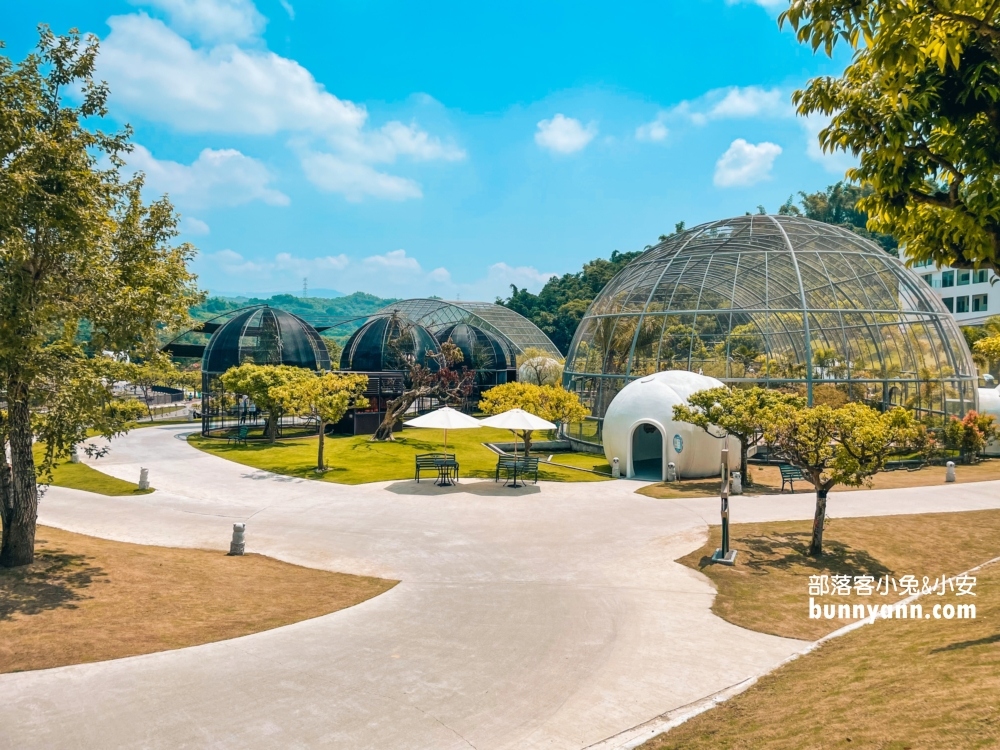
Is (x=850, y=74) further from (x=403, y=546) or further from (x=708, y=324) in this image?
(x=708, y=324)

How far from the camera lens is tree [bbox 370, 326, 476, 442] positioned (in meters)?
36.4

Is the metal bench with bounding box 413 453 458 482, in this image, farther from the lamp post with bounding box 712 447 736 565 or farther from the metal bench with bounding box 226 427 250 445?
the metal bench with bounding box 226 427 250 445

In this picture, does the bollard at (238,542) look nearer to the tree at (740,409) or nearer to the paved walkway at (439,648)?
the paved walkway at (439,648)

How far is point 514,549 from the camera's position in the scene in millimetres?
15992

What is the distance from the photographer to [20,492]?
13125mm

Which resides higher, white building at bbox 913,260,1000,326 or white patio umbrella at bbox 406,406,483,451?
white building at bbox 913,260,1000,326

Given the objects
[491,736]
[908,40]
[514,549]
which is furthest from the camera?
[514,549]

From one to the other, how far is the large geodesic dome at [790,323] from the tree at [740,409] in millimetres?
8208

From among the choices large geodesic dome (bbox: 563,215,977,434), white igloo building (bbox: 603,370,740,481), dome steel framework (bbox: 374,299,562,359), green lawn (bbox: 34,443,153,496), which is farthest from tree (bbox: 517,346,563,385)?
green lawn (bbox: 34,443,153,496)

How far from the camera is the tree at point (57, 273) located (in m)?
11.7

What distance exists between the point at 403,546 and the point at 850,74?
13229 mm

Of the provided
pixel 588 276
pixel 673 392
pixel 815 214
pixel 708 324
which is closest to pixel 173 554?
pixel 673 392

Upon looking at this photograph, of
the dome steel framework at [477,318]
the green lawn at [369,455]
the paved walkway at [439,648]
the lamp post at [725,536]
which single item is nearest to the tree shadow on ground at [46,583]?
the paved walkway at [439,648]

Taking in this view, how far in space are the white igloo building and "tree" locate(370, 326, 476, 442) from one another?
12.2 m
